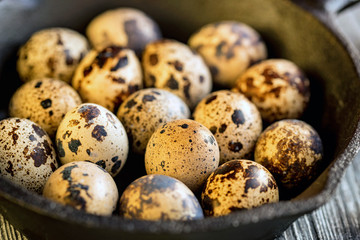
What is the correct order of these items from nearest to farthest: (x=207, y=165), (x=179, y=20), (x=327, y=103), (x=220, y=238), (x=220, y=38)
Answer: (x=220, y=238)
(x=207, y=165)
(x=327, y=103)
(x=220, y=38)
(x=179, y=20)

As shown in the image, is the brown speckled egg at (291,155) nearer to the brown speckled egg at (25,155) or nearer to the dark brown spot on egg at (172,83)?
the dark brown spot on egg at (172,83)

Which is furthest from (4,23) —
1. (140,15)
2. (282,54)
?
(282,54)

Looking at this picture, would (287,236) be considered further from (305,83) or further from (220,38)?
(220,38)

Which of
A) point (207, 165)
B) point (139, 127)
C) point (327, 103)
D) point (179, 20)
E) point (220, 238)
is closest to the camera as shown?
point (220, 238)

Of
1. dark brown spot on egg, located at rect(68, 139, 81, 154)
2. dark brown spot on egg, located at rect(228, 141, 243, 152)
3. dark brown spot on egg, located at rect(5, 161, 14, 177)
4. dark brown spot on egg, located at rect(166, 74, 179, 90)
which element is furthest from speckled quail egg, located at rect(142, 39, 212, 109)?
dark brown spot on egg, located at rect(5, 161, 14, 177)

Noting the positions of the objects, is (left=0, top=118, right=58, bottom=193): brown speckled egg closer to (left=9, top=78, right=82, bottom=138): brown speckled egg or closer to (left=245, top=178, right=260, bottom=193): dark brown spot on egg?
(left=9, top=78, right=82, bottom=138): brown speckled egg

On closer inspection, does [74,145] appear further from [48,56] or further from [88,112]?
[48,56]

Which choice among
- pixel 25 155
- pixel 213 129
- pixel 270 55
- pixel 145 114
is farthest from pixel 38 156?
pixel 270 55
